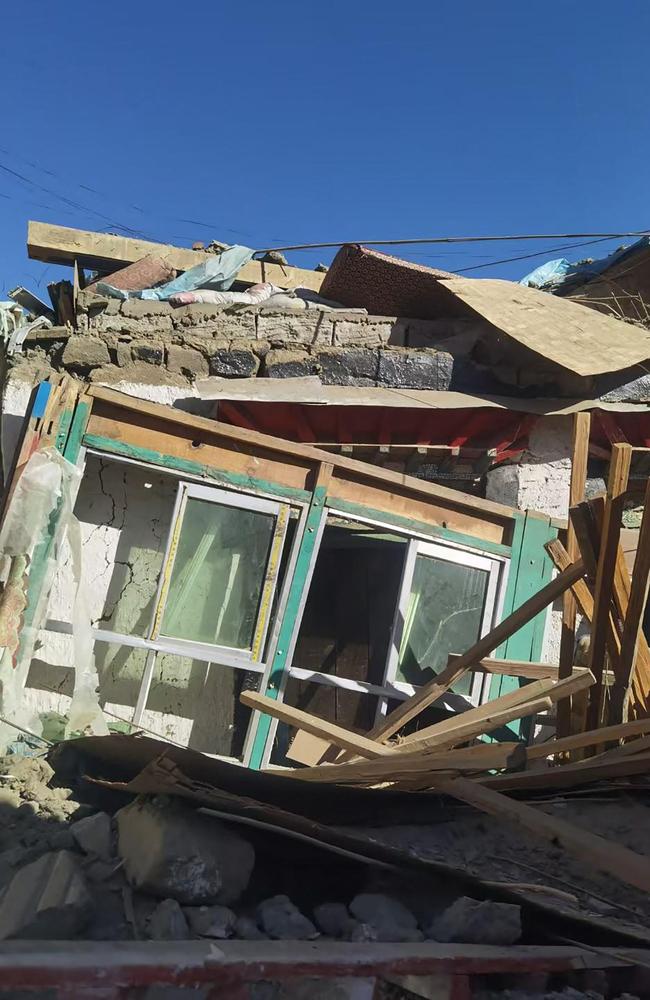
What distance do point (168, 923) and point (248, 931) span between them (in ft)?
0.55

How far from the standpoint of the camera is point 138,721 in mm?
4270

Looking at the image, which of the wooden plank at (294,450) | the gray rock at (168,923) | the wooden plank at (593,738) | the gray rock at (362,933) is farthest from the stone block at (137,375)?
the gray rock at (362,933)

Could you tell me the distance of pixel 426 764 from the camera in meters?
2.68

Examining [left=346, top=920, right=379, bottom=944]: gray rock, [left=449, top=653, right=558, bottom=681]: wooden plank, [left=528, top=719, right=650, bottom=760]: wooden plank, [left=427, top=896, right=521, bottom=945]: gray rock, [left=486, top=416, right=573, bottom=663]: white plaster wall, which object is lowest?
[left=346, top=920, right=379, bottom=944]: gray rock

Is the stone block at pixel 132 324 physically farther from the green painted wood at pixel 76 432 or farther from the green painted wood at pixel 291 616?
the green painted wood at pixel 291 616

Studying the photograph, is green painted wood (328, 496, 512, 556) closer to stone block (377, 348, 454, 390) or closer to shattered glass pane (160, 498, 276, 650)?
shattered glass pane (160, 498, 276, 650)

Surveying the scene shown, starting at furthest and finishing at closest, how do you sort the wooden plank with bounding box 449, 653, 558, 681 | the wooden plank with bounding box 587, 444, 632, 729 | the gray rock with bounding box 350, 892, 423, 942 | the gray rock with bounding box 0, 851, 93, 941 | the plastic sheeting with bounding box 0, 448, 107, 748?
the wooden plank with bounding box 449, 653, 558, 681
the plastic sheeting with bounding box 0, 448, 107, 748
the wooden plank with bounding box 587, 444, 632, 729
the gray rock with bounding box 350, 892, 423, 942
the gray rock with bounding box 0, 851, 93, 941

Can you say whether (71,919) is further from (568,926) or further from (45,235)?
(45,235)

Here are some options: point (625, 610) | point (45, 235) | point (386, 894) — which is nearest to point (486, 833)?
point (386, 894)

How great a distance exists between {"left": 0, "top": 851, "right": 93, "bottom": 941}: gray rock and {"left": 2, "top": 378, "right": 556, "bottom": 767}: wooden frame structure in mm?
2266

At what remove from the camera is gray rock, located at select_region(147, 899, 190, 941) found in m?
1.55

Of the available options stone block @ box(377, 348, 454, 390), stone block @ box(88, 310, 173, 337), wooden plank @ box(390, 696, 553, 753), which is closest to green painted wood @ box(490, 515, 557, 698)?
stone block @ box(377, 348, 454, 390)

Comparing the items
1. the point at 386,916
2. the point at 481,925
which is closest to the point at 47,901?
the point at 386,916

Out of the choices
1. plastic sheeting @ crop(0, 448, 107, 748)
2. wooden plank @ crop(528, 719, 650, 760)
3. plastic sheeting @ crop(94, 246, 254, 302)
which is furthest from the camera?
plastic sheeting @ crop(94, 246, 254, 302)
